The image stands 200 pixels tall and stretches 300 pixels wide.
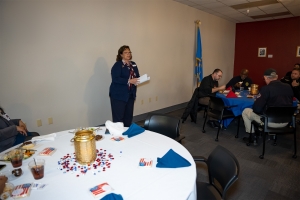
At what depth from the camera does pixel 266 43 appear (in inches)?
297

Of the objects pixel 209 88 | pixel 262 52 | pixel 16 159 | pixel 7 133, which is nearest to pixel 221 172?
pixel 16 159

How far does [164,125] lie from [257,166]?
58.5 inches

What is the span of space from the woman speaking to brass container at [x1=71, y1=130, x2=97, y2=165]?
198 centimetres

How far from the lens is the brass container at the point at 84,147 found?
1.21 m

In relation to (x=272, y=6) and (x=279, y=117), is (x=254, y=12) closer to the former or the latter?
(x=272, y=6)

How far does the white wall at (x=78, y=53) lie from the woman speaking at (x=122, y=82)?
69cm

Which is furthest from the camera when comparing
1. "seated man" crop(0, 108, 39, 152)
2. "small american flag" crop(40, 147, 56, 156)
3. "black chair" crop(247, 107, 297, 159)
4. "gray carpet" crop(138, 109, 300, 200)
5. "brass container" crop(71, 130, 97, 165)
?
"black chair" crop(247, 107, 297, 159)

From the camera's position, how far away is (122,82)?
3178mm

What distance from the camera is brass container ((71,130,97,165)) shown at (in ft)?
3.99

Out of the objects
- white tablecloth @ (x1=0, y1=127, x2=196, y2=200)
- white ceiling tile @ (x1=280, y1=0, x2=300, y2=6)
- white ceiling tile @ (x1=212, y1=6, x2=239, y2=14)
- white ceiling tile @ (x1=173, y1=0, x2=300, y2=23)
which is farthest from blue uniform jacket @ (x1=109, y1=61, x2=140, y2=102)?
white ceiling tile @ (x1=280, y1=0, x2=300, y2=6)

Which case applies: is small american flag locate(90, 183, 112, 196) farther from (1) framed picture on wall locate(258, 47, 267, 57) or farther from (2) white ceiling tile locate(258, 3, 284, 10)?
(1) framed picture on wall locate(258, 47, 267, 57)

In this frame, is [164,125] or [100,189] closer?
[100,189]

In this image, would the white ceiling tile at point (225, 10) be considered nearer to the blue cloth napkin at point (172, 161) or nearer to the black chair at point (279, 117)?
the black chair at point (279, 117)

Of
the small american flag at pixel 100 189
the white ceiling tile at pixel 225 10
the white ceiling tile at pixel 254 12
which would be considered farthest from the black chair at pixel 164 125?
the white ceiling tile at pixel 254 12
